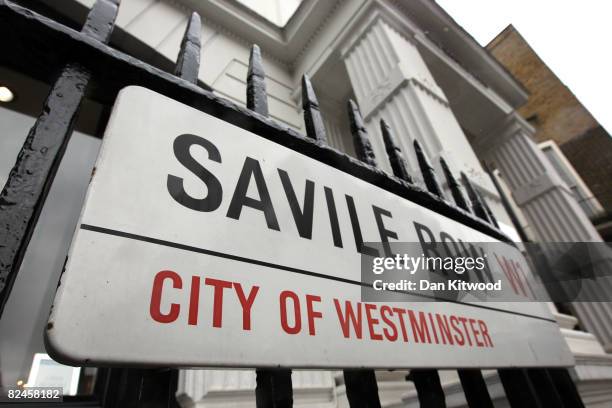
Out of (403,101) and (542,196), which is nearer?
(403,101)

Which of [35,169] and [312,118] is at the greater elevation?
[312,118]

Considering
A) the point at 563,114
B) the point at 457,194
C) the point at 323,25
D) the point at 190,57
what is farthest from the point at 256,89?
the point at 563,114

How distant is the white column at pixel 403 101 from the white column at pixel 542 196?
5.85ft

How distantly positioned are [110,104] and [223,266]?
0.46 meters

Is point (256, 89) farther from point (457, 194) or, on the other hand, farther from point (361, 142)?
point (457, 194)

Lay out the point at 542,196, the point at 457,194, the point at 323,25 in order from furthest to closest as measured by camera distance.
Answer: the point at 542,196 → the point at 323,25 → the point at 457,194

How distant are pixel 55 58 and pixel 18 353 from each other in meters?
1.66

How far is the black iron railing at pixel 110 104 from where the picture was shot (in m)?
0.46

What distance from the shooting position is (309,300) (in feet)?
1.92

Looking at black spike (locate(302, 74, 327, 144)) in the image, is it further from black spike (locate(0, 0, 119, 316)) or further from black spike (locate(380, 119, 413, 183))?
black spike (locate(0, 0, 119, 316))

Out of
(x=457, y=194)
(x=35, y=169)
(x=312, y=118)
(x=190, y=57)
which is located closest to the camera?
(x=35, y=169)

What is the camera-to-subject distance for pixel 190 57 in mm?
801

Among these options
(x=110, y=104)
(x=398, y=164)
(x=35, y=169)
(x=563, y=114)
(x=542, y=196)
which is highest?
(x=563, y=114)

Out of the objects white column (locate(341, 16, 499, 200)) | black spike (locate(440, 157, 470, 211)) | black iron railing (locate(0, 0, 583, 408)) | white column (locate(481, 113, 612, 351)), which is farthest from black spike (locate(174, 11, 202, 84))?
white column (locate(481, 113, 612, 351))
